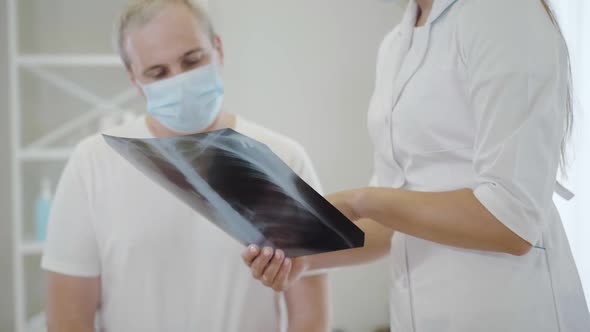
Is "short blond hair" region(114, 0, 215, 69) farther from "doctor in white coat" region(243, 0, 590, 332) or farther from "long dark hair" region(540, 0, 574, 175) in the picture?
"long dark hair" region(540, 0, 574, 175)

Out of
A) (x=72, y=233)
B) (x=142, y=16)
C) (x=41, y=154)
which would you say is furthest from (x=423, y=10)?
(x=41, y=154)

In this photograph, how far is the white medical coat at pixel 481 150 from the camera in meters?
0.66

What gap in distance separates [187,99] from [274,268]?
45cm

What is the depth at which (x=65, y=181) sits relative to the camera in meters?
1.21

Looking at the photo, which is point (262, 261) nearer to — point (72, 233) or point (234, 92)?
point (72, 233)

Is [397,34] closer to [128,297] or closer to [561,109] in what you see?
[561,109]

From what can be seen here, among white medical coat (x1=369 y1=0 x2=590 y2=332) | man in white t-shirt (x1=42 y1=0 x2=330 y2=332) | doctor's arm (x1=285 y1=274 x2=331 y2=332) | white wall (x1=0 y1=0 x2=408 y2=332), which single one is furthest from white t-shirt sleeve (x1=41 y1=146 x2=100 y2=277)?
white wall (x1=0 y1=0 x2=408 y2=332)

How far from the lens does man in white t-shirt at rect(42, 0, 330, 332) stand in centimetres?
117

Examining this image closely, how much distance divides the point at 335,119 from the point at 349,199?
5.75 ft

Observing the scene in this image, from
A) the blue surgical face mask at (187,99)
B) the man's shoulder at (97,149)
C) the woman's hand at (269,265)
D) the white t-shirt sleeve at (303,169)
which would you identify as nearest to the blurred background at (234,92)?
the man's shoulder at (97,149)

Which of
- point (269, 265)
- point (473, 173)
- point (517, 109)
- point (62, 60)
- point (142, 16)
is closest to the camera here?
point (517, 109)

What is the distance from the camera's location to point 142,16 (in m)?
1.13

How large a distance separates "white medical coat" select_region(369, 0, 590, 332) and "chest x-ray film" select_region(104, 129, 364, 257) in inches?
6.6

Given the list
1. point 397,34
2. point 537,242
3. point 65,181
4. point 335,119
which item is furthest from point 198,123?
point 335,119
